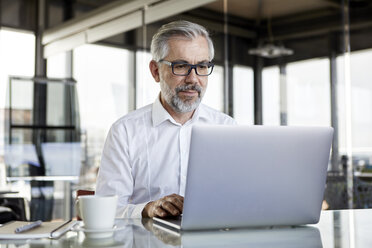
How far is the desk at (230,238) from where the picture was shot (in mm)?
1067

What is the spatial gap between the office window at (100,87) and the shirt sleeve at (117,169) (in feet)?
11.0

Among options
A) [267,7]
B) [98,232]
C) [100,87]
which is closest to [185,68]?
[98,232]

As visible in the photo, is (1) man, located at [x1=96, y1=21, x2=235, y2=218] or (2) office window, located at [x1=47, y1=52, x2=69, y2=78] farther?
(2) office window, located at [x1=47, y1=52, x2=69, y2=78]

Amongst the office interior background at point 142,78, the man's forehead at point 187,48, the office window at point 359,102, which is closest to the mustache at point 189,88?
the man's forehead at point 187,48

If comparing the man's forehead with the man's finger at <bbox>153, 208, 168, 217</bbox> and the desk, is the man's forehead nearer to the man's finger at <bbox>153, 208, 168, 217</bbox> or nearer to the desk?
the man's finger at <bbox>153, 208, 168, 217</bbox>

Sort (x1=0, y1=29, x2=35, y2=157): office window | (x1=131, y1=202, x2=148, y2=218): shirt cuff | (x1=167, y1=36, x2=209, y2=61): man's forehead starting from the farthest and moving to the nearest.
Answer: (x1=0, y1=29, x2=35, y2=157): office window → (x1=167, y1=36, x2=209, y2=61): man's forehead → (x1=131, y1=202, x2=148, y2=218): shirt cuff

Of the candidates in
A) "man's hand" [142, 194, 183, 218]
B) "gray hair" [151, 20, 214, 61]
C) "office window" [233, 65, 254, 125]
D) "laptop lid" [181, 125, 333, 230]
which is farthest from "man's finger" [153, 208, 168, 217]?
"office window" [233, 65, 254, 125]

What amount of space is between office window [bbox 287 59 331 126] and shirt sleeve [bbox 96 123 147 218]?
2376 mm

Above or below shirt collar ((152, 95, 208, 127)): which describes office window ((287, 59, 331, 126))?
above

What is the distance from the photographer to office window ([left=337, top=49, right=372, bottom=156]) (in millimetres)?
3904

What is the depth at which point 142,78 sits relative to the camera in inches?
202

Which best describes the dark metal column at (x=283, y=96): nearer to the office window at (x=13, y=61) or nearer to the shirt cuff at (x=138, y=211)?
the shirt cuff at (x=138, y=211)

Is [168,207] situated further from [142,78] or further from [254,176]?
[142,78]

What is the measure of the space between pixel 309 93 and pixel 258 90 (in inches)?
18.3
